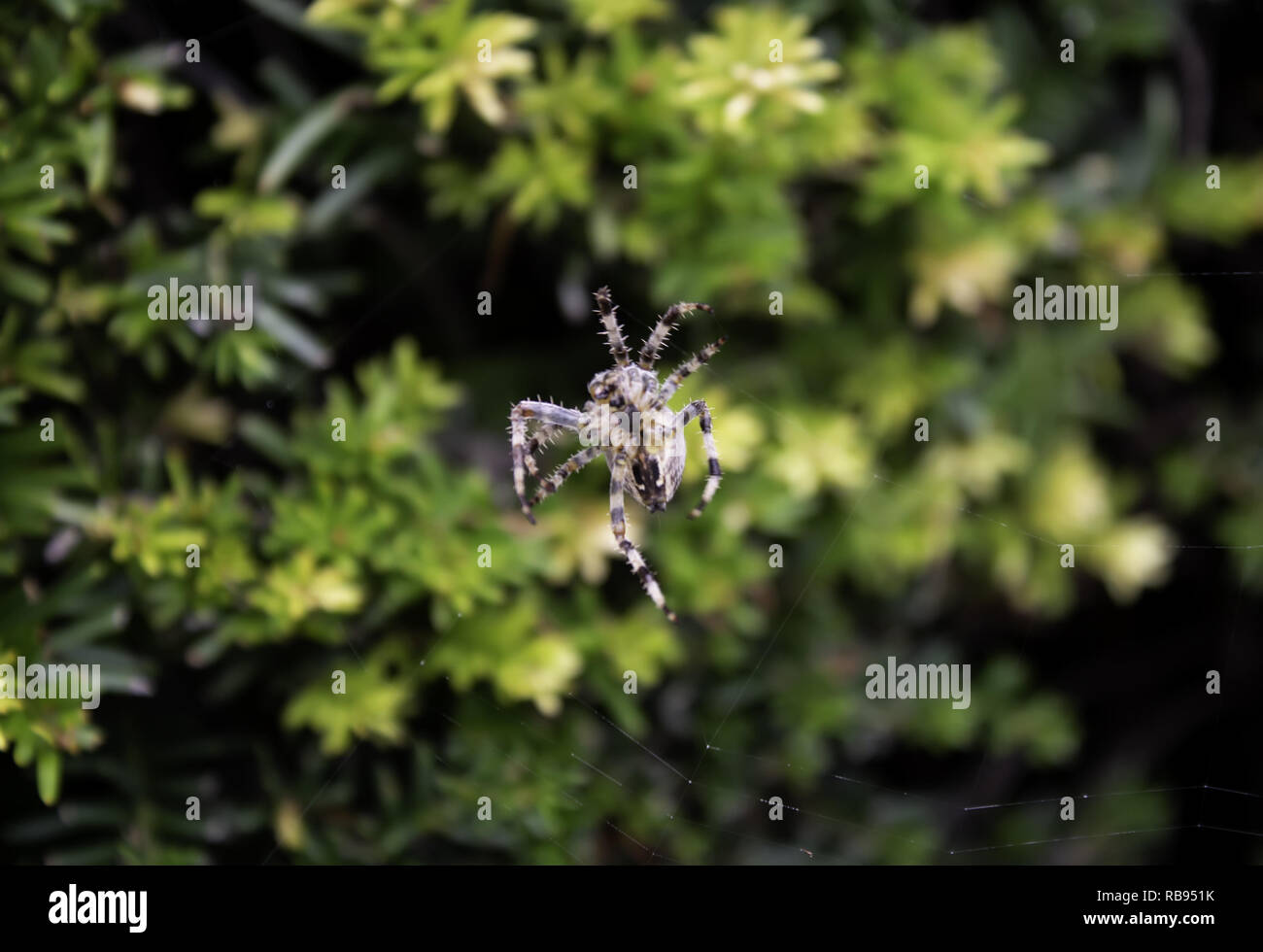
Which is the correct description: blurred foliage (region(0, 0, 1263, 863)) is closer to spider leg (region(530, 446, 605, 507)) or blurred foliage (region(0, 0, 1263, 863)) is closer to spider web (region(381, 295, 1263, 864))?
spider web (region(381, 295, 1263, 864))

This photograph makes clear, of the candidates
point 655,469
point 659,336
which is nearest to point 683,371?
point 659,336

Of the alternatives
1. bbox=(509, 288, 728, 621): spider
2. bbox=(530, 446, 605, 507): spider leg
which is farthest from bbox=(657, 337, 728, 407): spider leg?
bbox=(530, 446, 605, 507): spider leg

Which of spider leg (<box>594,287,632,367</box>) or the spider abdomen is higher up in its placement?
spider leg (<box>594,287,632,367</box>)

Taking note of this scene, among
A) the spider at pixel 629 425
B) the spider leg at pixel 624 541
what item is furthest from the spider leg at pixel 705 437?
the spider leg at pixel 624 541

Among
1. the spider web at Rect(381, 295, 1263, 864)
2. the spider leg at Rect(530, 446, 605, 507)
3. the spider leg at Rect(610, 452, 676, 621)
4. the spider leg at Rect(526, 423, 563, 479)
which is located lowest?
the spider web at Rect(381, 295, 1263, 864)

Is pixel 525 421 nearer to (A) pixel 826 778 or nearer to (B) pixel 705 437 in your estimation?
(B) pixel 705 437

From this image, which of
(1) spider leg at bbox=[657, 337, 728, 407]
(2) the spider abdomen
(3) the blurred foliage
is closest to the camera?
(2) the spider abdomen

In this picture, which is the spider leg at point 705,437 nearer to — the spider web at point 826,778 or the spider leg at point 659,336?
the spider leg at point 659,336
